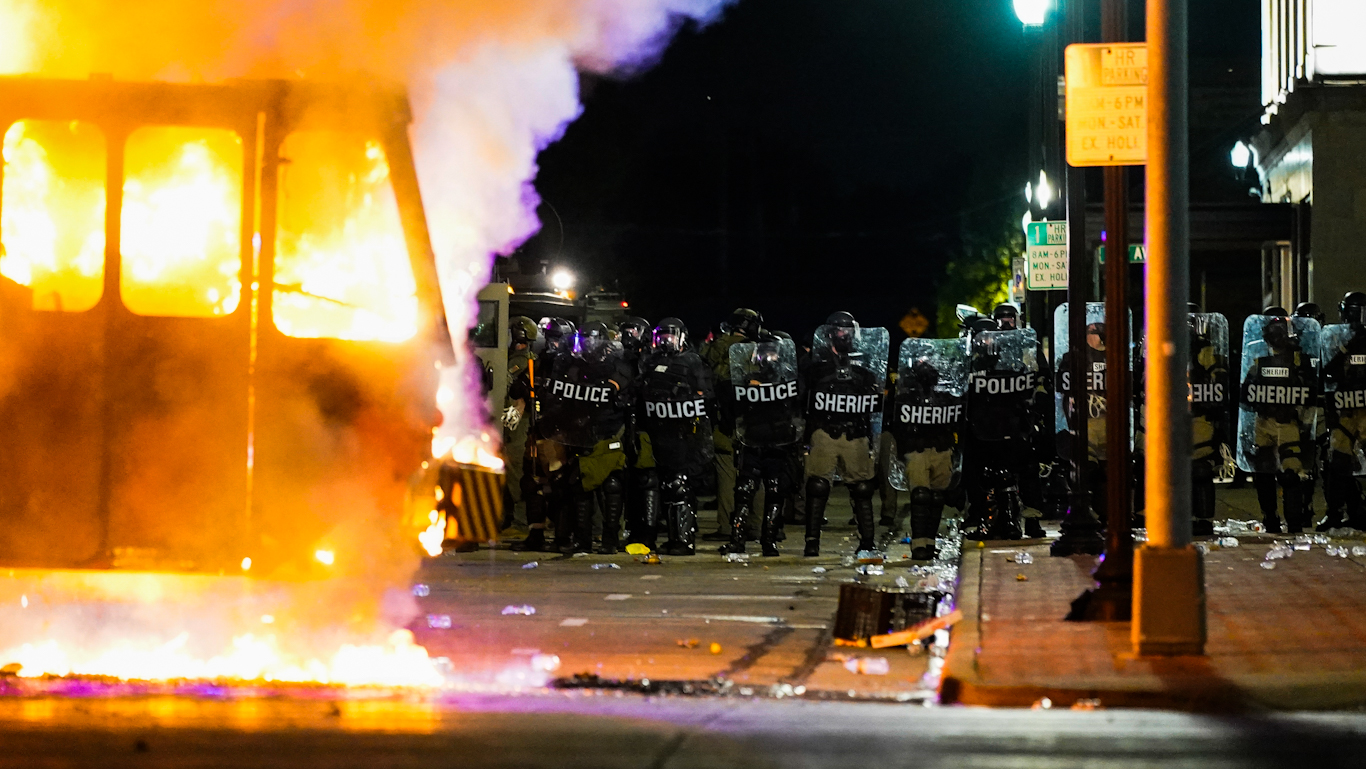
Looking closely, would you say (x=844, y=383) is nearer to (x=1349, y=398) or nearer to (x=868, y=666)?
(x=1349, y=398)

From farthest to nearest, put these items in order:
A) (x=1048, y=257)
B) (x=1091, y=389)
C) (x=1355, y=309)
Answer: (x=1048, y=257) → (x=1091, y=389) → (x=1355, y=309)

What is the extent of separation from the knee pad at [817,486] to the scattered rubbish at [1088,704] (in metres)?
5.99

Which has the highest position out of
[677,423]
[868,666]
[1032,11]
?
[1032,11]

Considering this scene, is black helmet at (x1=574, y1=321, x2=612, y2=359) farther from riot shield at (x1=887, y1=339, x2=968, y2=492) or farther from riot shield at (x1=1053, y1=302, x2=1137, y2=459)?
riot shield at (x1=1053, y1=302, x2=1137, y2=459)

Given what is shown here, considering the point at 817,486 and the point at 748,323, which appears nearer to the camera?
the point at 817,486

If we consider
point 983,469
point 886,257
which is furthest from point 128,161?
point 886,257

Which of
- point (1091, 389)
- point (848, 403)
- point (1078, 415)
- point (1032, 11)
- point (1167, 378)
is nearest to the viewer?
point (1167, 378)

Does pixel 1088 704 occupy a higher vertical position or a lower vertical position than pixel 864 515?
lower

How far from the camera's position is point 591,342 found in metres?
13.5

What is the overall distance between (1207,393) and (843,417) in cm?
344

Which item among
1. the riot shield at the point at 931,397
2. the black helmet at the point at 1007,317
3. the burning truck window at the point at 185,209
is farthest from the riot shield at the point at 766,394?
the burning truck window at the point at 185,209

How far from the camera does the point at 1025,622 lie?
907cm

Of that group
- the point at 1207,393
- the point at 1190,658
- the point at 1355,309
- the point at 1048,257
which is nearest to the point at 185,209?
the point at 1190,658

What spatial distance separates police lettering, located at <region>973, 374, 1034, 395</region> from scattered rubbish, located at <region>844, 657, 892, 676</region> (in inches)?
199
